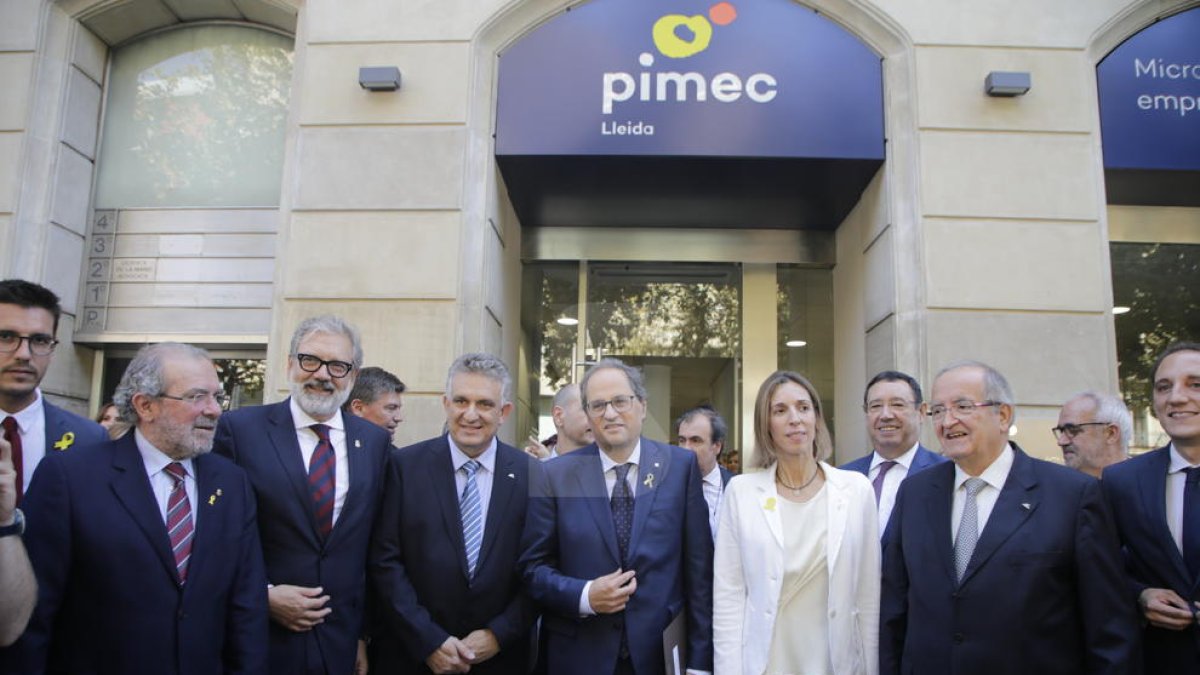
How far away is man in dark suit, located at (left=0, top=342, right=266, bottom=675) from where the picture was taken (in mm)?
2520

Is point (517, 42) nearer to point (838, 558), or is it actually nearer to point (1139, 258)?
point (838, 558)

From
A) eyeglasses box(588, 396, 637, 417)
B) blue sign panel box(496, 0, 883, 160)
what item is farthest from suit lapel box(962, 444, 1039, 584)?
blue sign panel box(496, 0, 883, 160)

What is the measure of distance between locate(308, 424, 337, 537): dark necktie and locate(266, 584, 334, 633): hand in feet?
0.74

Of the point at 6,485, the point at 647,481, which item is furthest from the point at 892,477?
the point at 6,485

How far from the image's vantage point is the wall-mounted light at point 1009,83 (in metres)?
6.63

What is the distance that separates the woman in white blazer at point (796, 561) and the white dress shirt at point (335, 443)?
150cm

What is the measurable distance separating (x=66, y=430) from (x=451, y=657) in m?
1.67

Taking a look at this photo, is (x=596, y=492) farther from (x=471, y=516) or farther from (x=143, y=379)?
(x=143, y=379)

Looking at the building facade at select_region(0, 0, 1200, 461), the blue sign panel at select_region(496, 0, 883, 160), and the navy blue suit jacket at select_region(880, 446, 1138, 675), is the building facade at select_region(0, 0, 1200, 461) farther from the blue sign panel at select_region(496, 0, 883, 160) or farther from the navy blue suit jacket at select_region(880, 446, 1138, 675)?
the navy blue suit jacket at select_region(880, 446, 1138, 675)

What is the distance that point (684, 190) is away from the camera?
7250 mm

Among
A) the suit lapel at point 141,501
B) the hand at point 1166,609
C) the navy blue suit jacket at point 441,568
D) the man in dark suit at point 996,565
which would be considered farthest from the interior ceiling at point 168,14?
the hand at point 1166,609

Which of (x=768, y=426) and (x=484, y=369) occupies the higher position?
(x=484, y=369)

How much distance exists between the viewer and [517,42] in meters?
6.98

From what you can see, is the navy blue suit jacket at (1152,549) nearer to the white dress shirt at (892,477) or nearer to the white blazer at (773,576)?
the white blazer at (773,576)
